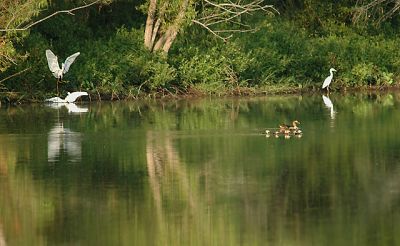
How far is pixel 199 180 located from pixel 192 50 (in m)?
21.5

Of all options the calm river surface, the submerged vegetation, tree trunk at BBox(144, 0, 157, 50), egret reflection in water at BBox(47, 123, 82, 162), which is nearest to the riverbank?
the submerged vegetation

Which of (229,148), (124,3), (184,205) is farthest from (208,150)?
(124,3)

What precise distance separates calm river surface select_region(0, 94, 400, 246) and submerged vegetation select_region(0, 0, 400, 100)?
620 centimetres

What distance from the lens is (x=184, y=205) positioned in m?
13.4

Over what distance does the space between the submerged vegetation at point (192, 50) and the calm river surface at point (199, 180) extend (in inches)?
244

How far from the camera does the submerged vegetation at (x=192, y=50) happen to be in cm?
3291

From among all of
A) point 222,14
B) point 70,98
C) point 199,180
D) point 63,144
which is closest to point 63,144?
point 63,144

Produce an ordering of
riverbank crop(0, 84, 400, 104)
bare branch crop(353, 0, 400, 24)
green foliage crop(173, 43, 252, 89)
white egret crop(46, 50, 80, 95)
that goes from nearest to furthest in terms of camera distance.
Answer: riverbank crop(0, 84, 400, 104)
white egret crop(46, 50, 80, 95)
green foliage crop(173, 43, 252, 89)
bare branch crop(353, 0, 400, 24)

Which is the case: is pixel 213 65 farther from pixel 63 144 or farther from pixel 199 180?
pixel 199 180

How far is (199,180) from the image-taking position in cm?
1544

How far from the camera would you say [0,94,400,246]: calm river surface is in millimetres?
11711

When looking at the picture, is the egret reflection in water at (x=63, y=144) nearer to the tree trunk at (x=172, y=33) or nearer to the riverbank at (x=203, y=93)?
the riverbank at (x=203, y=93)

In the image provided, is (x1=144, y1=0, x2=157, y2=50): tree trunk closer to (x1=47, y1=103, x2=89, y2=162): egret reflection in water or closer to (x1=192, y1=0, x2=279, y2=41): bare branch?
(x1=192, y1=0, x2=279, y2=41): bare branch

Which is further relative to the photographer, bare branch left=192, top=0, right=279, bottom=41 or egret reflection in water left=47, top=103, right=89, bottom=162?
bare branch left=192, top=0, right=279, bottom=41
